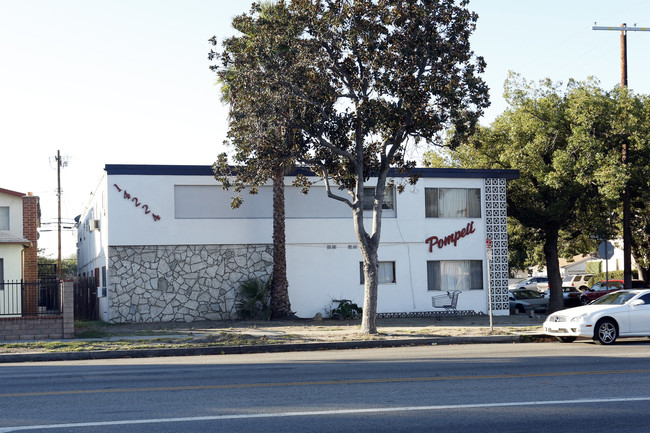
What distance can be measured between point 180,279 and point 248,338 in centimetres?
838

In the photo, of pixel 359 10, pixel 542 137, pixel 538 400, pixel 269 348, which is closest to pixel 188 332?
pixel 269 348

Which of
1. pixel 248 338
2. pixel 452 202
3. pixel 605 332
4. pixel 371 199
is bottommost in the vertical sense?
pixel 248 338

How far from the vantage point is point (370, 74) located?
1961cm

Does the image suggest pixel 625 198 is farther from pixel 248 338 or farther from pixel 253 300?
pixel 248 338

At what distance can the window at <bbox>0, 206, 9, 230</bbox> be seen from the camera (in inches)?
1110

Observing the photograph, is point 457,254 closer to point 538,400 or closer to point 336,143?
point 336,143

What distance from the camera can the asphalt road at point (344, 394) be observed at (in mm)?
8406

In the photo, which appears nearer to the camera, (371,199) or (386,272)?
(371,199)

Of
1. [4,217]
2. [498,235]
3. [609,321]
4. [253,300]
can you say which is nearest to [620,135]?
[498,235]

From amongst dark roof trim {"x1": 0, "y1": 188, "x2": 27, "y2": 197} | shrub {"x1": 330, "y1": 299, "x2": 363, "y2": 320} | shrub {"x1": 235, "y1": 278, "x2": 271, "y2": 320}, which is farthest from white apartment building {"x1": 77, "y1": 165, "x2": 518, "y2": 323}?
dark roof trim {"x1": 0, "y1": 188, "x2": 27, "y2": 197}

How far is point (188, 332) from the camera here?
2239 cm

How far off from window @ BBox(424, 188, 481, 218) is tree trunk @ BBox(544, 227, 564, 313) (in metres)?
4.28

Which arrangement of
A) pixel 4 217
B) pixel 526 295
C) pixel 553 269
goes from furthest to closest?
pixel 526 295
pixel 553 269
pixel 4 217

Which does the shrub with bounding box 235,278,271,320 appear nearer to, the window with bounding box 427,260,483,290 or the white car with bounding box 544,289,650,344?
the window with bounding box 427,260,483,290
